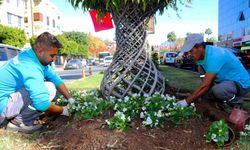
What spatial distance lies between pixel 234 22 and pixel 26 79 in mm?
64135

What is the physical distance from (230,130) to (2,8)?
139 ft

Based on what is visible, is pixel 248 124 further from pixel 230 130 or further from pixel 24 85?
pixel 24 85

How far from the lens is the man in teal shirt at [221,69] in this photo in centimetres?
446

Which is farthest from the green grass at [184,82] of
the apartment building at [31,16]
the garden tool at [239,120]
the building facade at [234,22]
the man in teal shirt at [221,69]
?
the building facade at [234,22]

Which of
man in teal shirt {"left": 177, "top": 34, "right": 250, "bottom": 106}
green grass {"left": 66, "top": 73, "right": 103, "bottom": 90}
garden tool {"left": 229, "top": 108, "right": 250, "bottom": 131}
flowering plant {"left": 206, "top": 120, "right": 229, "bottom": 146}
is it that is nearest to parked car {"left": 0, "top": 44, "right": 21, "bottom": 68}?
green grass {"left": 66, "top": 73, "right": 103, "bottom": 90}

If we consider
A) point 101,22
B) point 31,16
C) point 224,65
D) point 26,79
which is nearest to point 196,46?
point 224,65

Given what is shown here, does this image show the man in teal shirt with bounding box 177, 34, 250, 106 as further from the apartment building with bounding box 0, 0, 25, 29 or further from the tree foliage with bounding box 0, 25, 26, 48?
the apartment building with bounding box 0, 0, 25, 29

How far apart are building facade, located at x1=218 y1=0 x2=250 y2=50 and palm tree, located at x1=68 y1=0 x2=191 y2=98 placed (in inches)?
1863

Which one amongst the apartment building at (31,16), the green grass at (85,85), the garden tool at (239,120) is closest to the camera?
the garden tool at (239,120)

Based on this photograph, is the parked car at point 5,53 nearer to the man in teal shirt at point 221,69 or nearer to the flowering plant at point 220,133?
the man in teal shirt at point 221,69

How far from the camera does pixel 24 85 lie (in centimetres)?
413

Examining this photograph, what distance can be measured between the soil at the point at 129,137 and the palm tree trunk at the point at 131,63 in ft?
2.65

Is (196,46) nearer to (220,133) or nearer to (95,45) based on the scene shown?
(220,133)

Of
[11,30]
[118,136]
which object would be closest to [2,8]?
[11,30]
